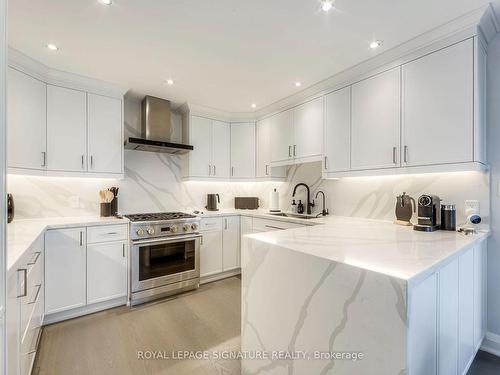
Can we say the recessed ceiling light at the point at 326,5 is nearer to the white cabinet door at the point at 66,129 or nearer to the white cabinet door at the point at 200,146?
the white cabinet door at the point at 200,146

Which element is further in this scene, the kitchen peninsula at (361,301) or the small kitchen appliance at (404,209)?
the small kitchen appliance at (404,209)

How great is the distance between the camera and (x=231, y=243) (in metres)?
3.47

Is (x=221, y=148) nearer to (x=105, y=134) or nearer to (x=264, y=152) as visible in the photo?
(x=264, y=152)

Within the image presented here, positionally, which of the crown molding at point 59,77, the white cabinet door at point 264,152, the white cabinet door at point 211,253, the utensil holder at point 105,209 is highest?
the crown molding at point 59,77

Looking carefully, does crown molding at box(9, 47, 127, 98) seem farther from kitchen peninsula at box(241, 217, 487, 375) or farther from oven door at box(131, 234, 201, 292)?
kitchen peninsula at box(241, 217, 487, 375)

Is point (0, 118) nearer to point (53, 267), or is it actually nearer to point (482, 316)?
point (53, 267)

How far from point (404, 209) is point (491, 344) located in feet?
3.91

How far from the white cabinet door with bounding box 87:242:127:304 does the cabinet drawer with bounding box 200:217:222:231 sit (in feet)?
3.14

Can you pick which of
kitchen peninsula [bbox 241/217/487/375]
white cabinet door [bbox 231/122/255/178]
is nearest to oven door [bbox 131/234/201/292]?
white cabinet door [bbox 231/122/255/178]

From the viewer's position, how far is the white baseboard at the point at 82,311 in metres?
2.27

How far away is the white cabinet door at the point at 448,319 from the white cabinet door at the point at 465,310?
0.33 ft

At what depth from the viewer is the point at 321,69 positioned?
2.44 meters

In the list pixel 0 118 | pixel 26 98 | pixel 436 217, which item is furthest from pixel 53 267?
pixel 436 217

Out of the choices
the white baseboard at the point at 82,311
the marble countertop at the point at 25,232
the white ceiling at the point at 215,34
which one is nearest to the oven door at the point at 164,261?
the white baseboard at the point at 82,311
